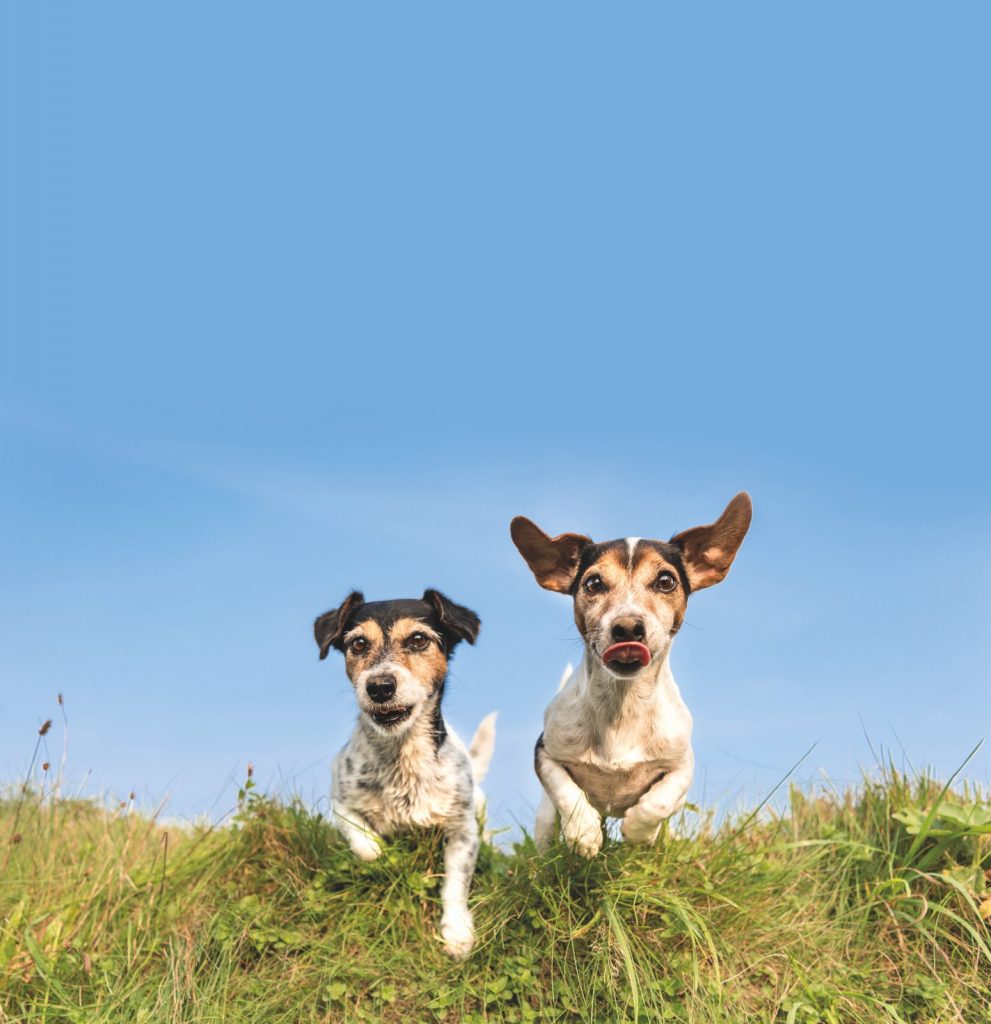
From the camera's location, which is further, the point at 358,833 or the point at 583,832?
the point at 358,833

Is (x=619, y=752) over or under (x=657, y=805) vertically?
over

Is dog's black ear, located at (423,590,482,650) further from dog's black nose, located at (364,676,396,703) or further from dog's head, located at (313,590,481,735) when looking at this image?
dog's black nose, located at (364,676,396,703)

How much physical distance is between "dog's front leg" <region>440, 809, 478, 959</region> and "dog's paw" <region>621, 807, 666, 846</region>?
104 centimetres

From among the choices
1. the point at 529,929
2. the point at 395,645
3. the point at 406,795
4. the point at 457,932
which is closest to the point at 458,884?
the point at 457,932

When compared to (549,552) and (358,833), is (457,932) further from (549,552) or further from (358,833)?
(549,552)

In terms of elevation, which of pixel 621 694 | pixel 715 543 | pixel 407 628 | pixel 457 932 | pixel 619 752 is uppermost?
pixel 715 543

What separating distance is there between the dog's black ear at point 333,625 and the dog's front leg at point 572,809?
5.18 ft

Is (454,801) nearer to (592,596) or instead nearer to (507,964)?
(507,964)

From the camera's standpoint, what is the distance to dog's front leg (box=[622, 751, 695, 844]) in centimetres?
615

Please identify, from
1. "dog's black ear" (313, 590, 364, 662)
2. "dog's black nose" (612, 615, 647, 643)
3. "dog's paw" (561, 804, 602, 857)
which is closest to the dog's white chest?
"dog's paw" (561, 804, 602, 857)

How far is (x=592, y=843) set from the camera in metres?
6.06

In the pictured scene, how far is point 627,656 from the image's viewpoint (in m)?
5.75

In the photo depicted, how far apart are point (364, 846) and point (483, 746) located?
2.37m

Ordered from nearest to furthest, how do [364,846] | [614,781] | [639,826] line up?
[639,826] → [614,781] → [364,846]
